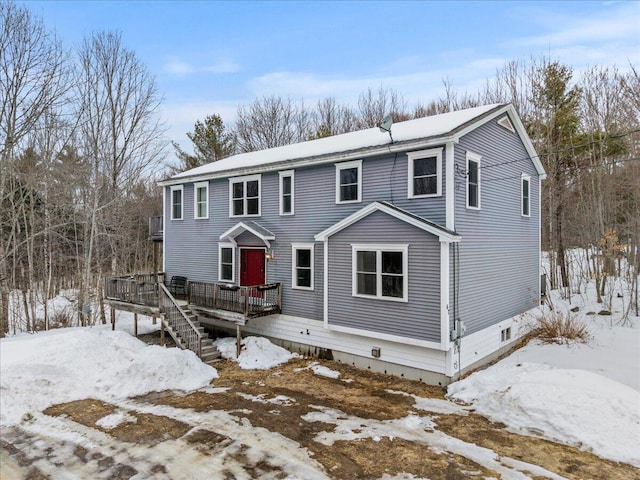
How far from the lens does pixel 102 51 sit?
837 inches

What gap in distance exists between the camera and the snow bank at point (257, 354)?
11.7 m

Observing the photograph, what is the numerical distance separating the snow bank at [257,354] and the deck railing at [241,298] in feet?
3.85

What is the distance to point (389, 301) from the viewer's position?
1025 centimetres

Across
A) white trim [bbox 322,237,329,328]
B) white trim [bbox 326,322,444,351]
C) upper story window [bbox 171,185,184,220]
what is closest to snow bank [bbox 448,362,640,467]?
white trim [bbox 326,322,444,351]

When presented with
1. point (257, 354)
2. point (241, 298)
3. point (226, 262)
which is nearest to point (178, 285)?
point (226, 262)

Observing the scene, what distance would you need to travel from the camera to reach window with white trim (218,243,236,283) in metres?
14.5

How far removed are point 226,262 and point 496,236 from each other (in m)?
9.89

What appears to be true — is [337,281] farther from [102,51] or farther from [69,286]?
[69,286]

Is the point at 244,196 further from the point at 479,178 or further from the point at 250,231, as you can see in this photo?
the point at 479,178

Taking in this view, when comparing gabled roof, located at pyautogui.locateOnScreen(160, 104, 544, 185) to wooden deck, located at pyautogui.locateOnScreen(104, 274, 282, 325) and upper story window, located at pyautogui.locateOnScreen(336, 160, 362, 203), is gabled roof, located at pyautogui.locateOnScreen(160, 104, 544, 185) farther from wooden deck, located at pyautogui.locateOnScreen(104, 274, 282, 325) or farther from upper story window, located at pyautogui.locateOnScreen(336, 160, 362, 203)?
wooden deck, located at pyautogui.locateOnScreen(104, 274, 282, 325)

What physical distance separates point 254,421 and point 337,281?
488 cm

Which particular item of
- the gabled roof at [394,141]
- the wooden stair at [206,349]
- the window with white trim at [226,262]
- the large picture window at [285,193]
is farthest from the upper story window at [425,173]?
the wooden stair at [206,349]

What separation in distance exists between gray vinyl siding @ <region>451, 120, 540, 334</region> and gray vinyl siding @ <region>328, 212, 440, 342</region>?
796 millimetres

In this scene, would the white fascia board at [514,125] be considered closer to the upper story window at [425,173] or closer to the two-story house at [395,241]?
the two-story house at [395,241]
